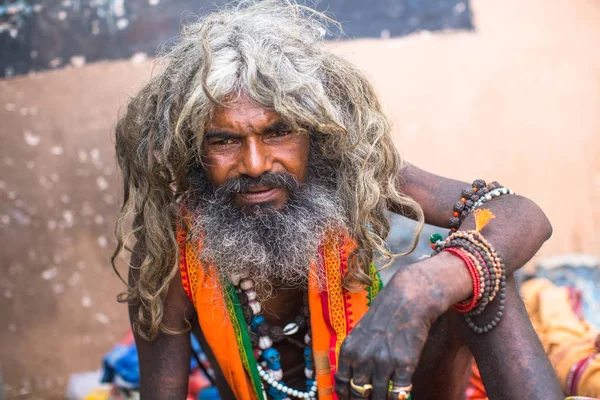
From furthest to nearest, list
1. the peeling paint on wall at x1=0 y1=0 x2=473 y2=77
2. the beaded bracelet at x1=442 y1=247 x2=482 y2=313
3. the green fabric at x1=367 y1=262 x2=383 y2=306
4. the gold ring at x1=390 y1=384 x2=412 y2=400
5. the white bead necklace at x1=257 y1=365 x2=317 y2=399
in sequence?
the peeling paint on wall at x1=0 y1=0 x2=473 y2=77 < the white bead necklace at x1=257 y1=365 x2=317 y2=399 < the green fabric at x1=367 y1=262 x2=383 y2=306 < the beaded bracelet at x1=442 y1=247 x2=482 y2=313 < the gold ring at x1=390 y1=384 x2=412 y2=400

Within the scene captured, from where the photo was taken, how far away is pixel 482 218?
245cm

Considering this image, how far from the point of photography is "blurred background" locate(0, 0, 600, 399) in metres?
4.23

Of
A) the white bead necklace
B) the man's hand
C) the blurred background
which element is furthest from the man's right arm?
the blurred background

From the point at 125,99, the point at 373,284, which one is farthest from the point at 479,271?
the point at 125,99

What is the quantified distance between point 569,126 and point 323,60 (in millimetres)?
2451

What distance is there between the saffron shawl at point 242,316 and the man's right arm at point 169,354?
69mm

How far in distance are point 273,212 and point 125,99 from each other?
1.94 meters

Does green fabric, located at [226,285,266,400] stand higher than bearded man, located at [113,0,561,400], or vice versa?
bearded man, located at [113,0,561,400]

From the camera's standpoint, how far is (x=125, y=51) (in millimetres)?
4230

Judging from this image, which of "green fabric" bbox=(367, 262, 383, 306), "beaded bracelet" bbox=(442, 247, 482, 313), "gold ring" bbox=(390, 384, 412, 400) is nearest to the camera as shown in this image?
"gold ring" bbox=(390, 384, 412, 400)

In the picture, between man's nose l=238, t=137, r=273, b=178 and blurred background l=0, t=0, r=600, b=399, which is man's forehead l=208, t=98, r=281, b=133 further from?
blurred background l=0, t=0, r=600, b=399

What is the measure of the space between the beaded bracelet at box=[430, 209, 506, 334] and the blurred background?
7.17ft

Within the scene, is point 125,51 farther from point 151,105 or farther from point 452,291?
point 452,291

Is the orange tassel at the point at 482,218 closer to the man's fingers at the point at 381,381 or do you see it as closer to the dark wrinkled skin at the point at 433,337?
the dark wrinkled skin at the point at 433,337
